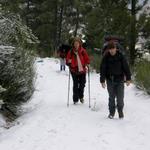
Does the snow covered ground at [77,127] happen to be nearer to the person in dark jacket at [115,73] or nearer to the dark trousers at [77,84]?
the dark trousers at [77,84]

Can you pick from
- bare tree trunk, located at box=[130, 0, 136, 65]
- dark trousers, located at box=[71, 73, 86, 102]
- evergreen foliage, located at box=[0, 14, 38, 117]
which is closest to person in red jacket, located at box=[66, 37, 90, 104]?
dark trousers, located at box=[71, 73, 86, 102]

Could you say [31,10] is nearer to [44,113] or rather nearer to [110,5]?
[110,5]

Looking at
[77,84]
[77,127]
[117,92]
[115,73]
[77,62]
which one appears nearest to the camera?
[77,127]

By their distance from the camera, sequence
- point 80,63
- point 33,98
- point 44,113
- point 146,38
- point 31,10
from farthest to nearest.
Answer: point 31,10, point 146,38, point 33,98, point 80,63, point 44,113

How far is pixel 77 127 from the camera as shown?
9.62m

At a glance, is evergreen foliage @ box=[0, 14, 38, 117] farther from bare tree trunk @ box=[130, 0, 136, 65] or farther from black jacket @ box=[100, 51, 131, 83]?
bare tree trunk @ box=[130, 0, 136, 65]

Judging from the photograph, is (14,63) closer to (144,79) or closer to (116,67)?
(116,67)

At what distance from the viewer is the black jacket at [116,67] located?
1014cm

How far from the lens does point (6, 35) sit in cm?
1082

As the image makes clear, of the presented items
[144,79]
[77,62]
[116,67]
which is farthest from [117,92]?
[144,79]

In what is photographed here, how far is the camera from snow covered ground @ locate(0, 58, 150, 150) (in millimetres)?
8422

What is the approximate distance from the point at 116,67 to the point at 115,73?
0.44 feet

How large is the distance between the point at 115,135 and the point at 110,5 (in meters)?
13.8

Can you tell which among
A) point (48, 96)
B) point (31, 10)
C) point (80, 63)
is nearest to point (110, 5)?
point (48, 96)
